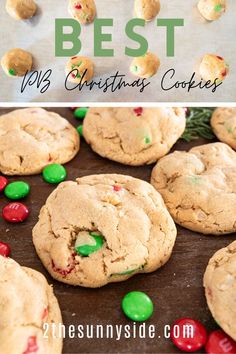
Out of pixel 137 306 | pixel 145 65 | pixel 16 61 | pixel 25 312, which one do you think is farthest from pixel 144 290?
pixel 16 61

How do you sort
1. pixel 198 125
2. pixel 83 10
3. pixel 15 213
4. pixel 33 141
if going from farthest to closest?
pixel 198 125 → pixel 33 141 → pixel 15 213 → pixel 83 10

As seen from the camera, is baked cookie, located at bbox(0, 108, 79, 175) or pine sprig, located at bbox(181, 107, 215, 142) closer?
baked cookie, located at bbox(0, 108, 79, 175)

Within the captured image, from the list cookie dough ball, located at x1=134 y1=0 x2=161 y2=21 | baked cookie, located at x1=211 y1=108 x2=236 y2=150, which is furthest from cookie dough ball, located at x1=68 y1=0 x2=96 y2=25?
baked cookie, located at x1=211 y1=108 x2=236 y2=150

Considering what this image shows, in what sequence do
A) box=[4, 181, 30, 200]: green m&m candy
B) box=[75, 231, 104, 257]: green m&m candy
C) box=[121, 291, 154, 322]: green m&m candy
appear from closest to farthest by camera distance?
box=[121, 291, 154, 322]: green m&m candy < box=[75, 231, 104, 257]: green m&m candy < box=[4, 181, 30, 200]: green m&m candy

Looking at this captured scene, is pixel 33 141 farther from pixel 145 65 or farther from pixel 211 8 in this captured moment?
pixel 211 8

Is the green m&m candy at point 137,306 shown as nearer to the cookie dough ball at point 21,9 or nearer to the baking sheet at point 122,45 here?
the baking sheet at point 122,45

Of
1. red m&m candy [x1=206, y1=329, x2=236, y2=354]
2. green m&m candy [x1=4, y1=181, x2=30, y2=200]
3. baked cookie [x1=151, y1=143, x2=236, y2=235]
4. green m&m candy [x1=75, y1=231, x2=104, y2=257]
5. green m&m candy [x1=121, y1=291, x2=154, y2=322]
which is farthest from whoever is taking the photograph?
green m&m candy [x1=4, y1=181, x2=30, y2=200]

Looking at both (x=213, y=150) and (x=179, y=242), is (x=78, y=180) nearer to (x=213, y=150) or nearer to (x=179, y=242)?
(x=179, y=242)

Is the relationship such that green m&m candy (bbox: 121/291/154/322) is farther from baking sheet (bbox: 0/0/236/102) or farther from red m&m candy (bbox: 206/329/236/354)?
baking sheet (bbox: 0/0/236/102)
